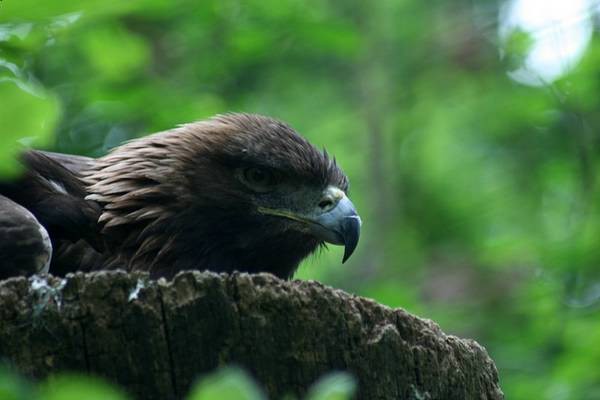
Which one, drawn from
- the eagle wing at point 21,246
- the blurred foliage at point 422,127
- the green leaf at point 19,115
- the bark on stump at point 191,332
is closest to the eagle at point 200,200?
the eagle wing at point 21,246

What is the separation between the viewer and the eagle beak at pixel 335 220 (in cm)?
574

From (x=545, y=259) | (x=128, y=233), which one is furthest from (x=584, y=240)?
(x=128, y=233)

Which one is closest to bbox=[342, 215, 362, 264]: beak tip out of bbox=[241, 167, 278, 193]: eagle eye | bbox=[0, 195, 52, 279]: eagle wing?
bbox=[241, 167, 278, 193]: eagle eye

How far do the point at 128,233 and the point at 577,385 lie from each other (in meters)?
3.86

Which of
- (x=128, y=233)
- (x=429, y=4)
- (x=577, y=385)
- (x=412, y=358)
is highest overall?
(x=429, y=4)

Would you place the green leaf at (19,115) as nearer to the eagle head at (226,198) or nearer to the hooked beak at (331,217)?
the eagle head at (226,198)

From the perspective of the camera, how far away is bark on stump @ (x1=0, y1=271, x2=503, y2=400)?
3.17 metres

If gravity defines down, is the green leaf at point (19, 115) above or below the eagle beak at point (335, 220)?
below

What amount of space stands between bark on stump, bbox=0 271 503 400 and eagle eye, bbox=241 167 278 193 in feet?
8.13

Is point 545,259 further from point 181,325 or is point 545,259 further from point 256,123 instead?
point 181,325

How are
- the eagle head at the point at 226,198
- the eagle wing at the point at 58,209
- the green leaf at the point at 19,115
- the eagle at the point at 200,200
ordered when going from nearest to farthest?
the green leaf at the point at 19,115
the eagle wing at the point at 58,209
the eagle at the point at 200,200
the eagle head at the point at 226,198

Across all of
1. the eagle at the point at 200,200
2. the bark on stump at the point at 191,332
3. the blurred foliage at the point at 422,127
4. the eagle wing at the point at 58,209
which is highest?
the blurred foliage at the point at 422,127

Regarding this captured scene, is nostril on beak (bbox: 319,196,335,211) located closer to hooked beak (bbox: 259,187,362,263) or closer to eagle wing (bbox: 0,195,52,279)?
hooked beak (bbox: 259,187,362,263)

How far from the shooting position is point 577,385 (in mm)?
7910
